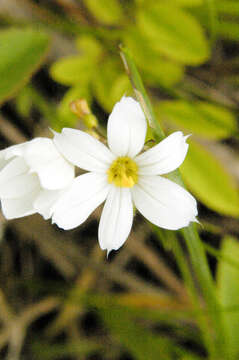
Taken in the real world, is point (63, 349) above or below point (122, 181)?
below

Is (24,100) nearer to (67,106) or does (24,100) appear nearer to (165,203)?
(67,106)

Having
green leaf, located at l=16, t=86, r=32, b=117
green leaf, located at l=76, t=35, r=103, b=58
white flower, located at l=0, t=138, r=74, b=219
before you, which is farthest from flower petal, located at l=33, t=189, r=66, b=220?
green leaf, located at l=16, t=86, r=32, b=117

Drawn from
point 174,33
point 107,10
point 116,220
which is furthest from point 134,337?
point 107,10

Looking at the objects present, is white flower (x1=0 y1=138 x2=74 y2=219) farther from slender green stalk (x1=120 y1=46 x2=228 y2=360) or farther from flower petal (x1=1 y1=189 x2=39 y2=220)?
slender green stalk (x1=120 y1=46 x2=228 y2=360)

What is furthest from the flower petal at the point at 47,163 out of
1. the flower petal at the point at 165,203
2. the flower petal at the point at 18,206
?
the flower petal at the point at 165,203

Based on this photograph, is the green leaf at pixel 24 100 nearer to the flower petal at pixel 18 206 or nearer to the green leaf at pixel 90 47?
the green leaf at pixel 90 47

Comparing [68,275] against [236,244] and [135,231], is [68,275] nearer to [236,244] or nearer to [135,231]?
[135,231]
